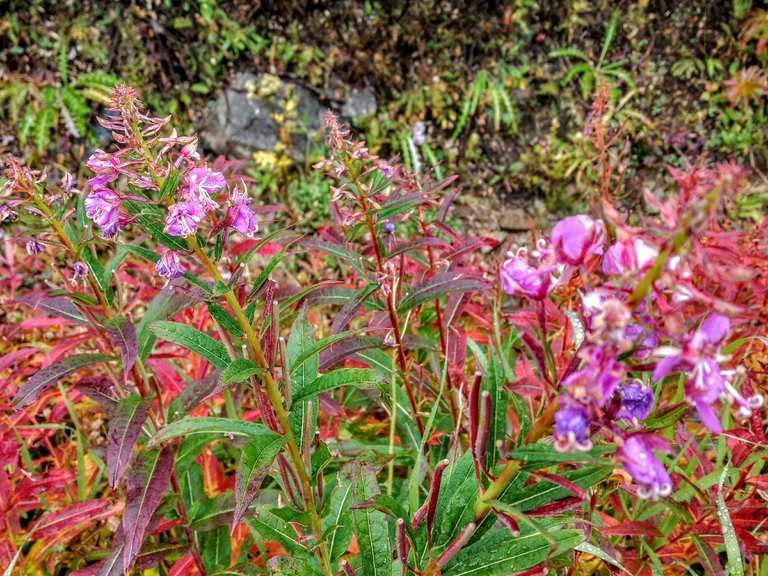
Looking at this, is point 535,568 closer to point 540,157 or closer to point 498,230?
point 498,230

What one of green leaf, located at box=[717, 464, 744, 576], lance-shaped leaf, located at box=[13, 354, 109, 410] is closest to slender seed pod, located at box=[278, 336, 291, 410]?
lance-shaped leaf, located at box=[13, 354, 109, 410]

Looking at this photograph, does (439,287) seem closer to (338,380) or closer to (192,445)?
(338,380)

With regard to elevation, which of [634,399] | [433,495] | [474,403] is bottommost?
[433,495]

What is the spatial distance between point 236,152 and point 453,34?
1.99m

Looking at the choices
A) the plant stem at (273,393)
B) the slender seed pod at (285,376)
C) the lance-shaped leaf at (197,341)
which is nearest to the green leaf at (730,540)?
the plant stem at (273,393)

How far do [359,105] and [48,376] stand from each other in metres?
3.77

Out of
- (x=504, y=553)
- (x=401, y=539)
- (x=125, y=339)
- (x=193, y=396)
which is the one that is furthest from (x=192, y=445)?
(x=504, y=553)

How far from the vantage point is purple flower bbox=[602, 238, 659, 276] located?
806 millimetres

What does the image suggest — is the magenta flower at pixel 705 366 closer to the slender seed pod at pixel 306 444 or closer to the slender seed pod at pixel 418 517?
the slender seed pod at pixel 418 517

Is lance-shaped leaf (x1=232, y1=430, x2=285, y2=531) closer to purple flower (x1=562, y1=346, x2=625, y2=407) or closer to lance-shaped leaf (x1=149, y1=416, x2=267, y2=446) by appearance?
lance-shaped leaf (x1=149, y1=416, x2=267, y2=446)

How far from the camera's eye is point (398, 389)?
2152 millimetres

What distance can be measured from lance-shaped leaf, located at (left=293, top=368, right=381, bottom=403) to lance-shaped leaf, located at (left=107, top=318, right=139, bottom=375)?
46cm

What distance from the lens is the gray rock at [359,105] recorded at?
486cm

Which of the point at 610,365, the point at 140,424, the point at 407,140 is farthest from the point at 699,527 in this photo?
the point at 407,140
